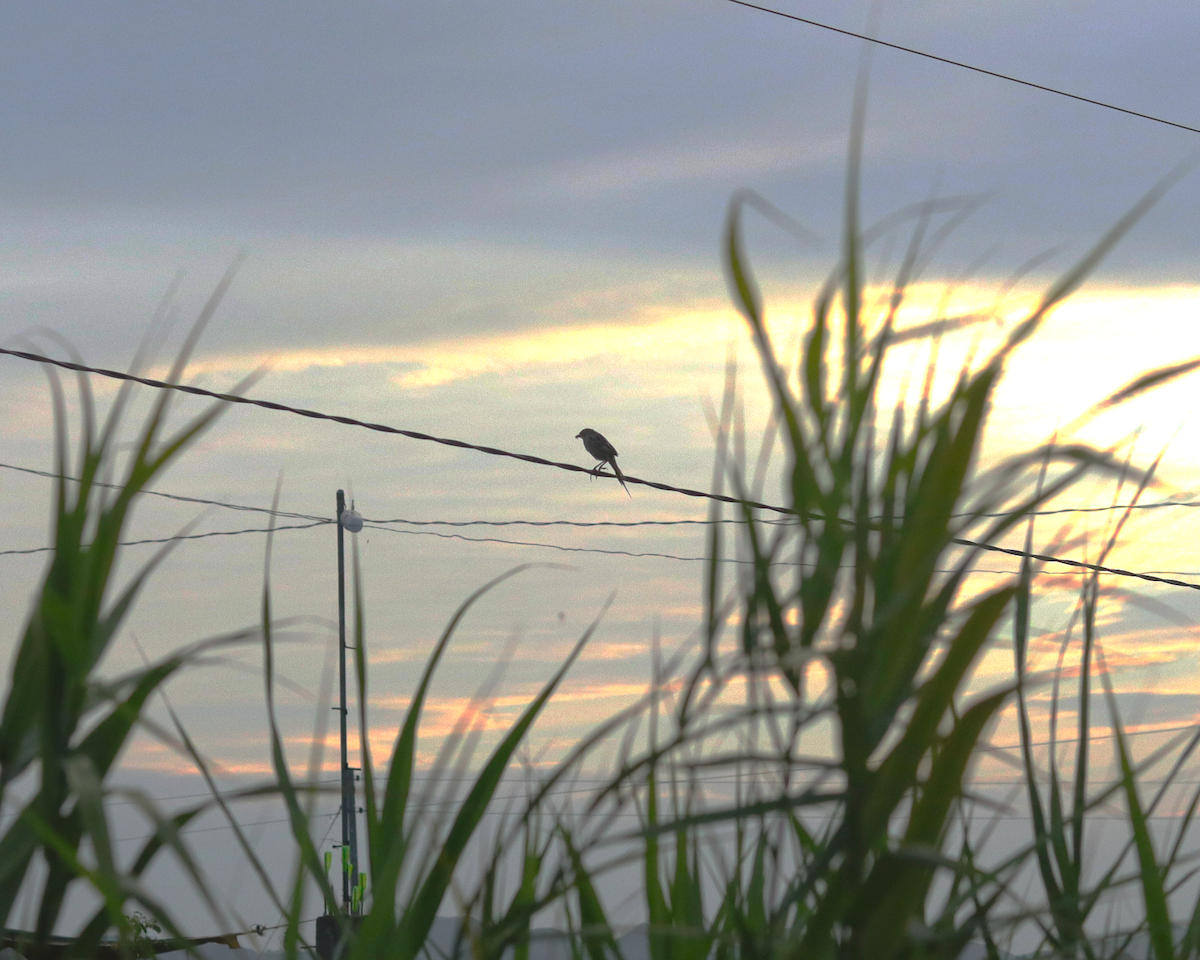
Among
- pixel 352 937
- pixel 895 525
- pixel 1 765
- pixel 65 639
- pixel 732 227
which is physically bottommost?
pixel 352 937

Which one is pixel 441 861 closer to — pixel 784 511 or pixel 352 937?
pixel 352 937

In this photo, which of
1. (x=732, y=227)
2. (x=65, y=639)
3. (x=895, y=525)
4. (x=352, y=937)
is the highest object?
(x=732, y=227)

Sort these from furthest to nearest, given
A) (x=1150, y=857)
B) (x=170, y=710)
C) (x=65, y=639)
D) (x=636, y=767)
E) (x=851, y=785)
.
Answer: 1. (x=1150, y=857)
2. (x=170, y=710)
3. (x=65, y=639)
4. (x=636, y=767)
5. (x=851, y=785)

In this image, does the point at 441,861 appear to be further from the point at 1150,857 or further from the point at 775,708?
the point at 1150,857

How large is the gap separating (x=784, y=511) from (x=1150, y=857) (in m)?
0.67

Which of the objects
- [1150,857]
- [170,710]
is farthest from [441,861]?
[1150,857]

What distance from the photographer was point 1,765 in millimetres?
1441

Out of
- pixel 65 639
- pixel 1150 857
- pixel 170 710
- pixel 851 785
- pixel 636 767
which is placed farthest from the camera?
pixel 1150 857

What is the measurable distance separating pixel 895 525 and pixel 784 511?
0.63ft

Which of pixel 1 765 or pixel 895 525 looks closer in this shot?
pixel 895 525

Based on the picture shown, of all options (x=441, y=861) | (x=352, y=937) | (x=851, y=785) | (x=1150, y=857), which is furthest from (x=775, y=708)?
(x=1150, y=857)

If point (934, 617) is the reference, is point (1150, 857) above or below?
below

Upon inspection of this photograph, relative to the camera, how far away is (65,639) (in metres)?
1.37

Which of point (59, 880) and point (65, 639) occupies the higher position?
point (65, 639)
